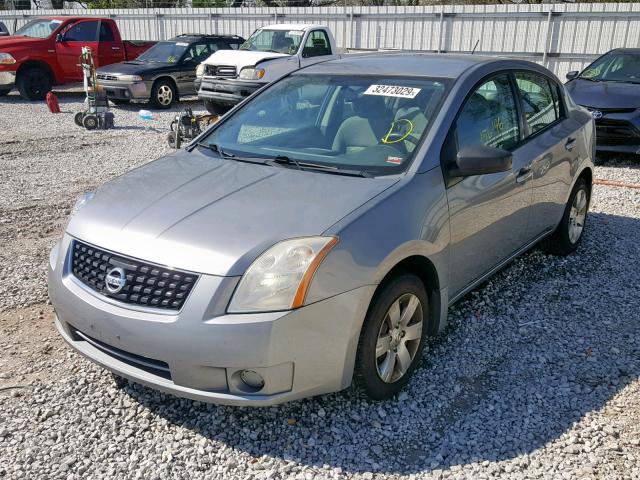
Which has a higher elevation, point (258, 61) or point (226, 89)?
point (258, 61)

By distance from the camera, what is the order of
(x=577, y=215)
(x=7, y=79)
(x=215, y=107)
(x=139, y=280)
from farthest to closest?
(x=7, y=79) → (x=215, y=107) → (x=577, y=215) → (x=139, y=280)

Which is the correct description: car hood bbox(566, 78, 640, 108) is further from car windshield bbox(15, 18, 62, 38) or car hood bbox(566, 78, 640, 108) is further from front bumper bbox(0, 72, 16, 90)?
car windshield bbox(15, 18, 62, 38)

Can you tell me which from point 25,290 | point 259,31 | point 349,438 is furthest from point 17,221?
point 259,31

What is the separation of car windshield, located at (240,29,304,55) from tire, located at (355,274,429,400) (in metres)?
10.8

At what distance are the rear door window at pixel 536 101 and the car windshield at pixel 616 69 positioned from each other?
5.41 m

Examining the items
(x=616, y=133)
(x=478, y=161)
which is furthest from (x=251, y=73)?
(x=478, y=161)

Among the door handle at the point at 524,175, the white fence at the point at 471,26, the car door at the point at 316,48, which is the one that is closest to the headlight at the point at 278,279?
the door handle at the point at 524,175

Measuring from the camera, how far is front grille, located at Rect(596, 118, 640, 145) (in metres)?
8.41

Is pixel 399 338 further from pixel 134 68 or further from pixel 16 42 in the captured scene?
pixel 16 42

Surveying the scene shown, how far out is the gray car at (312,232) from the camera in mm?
2641

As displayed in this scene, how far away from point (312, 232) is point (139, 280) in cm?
80

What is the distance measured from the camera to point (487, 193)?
12.3ft

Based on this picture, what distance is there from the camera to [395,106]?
3.71m

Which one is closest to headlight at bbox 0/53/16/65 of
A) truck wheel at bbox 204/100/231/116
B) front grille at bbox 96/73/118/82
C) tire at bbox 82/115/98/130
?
front grille at bbox 96/73/118/82
